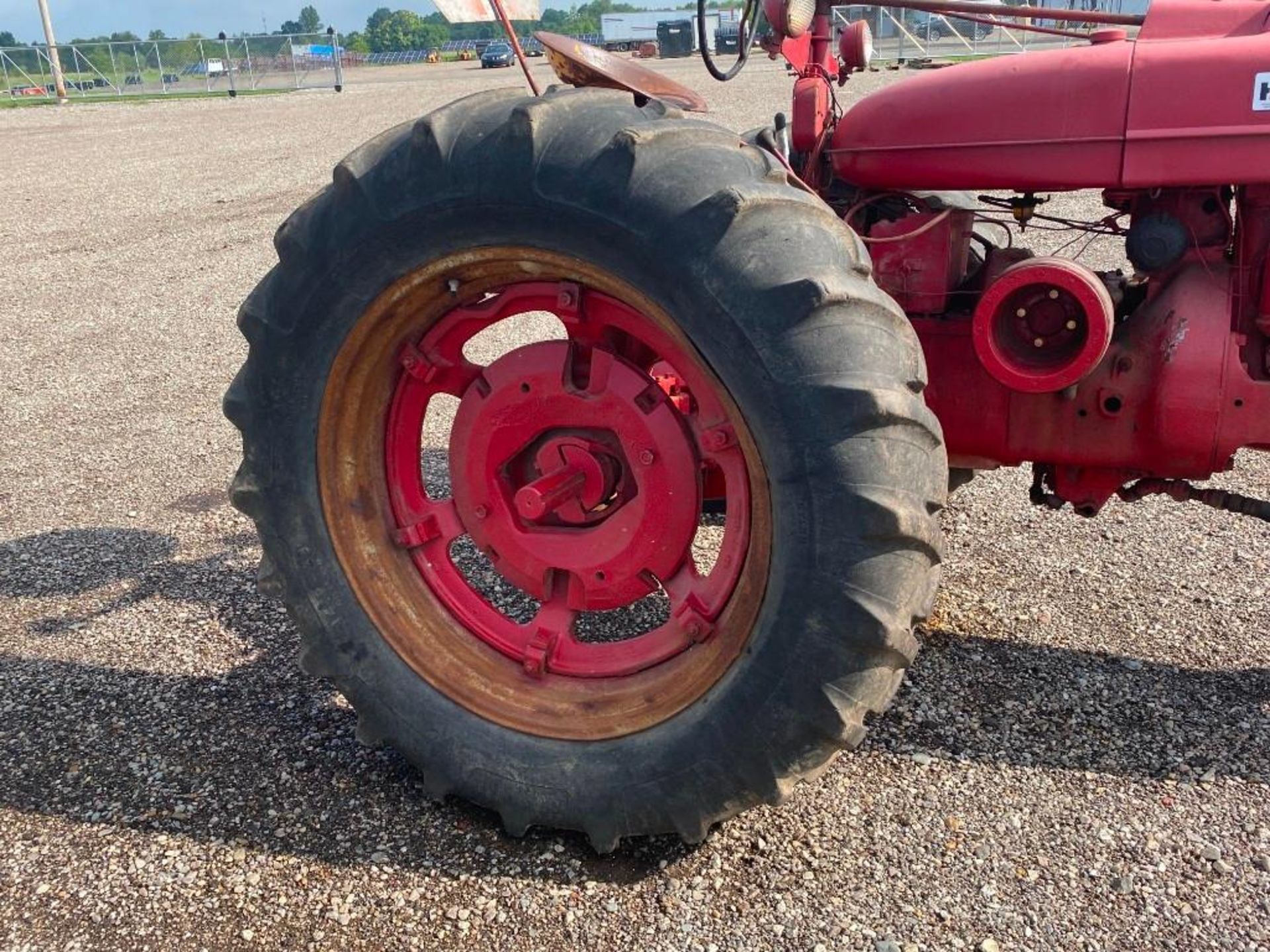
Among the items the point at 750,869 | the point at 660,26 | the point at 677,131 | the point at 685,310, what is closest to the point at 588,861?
the point at 750,869

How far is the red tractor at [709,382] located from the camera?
1.92m

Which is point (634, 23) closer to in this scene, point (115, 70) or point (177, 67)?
point (177, 67)

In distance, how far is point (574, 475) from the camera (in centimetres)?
237

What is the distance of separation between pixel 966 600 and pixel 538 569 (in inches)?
54.3

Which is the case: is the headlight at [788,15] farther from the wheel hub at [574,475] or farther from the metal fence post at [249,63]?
the metal fence post at [249,63]

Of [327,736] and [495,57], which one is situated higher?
[495,57]

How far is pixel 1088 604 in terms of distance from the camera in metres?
3.15

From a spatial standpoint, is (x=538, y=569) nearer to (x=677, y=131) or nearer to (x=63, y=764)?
(x=677, y=131)

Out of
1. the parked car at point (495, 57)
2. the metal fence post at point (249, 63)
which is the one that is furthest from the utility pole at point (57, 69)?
the parked car at point (495, 57)

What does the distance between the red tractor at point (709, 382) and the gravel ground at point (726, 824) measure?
A: 0.19 metres

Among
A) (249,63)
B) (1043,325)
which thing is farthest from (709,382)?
(249,63)

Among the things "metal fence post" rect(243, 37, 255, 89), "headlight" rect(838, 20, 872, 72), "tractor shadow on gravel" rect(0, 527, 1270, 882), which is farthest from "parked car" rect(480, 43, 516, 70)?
"tractor shadow on gravel" rect(0, 527, 1270, 882)

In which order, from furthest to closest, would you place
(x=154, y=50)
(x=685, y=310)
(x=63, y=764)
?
(x=154, y=50)
(x=63, y=764)
(x=685, y=310)

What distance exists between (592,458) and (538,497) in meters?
0.14
